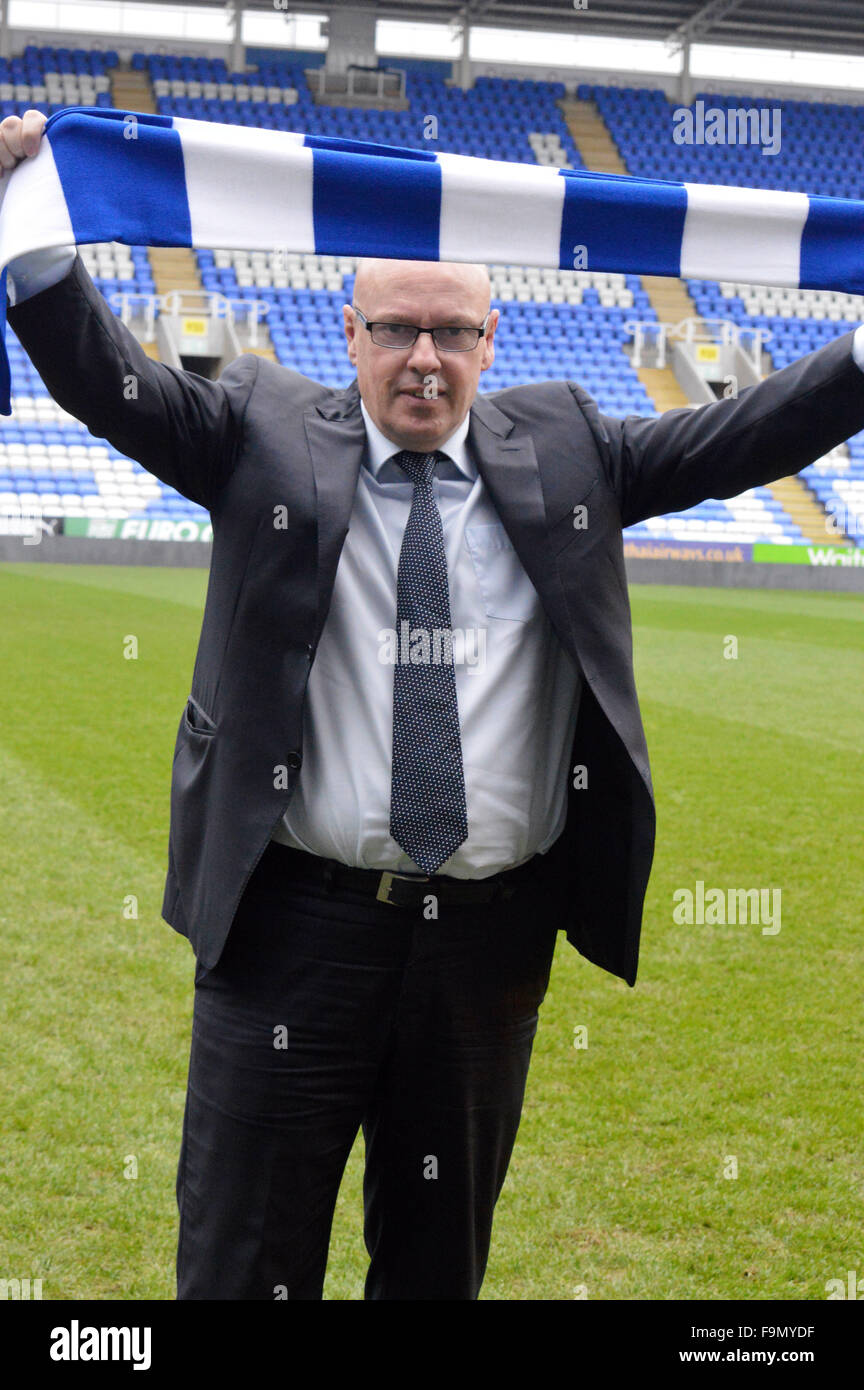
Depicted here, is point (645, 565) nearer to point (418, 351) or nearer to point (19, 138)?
point (418, 351)

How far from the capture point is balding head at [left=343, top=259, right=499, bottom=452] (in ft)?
7.14

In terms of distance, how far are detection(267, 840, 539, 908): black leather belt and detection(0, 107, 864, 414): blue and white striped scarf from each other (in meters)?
0.84

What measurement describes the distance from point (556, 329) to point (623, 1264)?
2611 centimetres

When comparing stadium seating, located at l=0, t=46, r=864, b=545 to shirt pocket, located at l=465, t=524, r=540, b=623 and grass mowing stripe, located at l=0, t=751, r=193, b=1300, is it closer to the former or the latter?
grass mowing stripe, located at l=0, t=751, r=193, b=1300

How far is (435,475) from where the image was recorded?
2.31 m

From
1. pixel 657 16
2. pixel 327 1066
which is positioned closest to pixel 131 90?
pixel 657 16

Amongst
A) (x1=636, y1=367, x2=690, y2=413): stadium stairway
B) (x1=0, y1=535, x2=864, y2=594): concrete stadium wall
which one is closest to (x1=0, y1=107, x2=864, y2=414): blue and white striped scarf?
(x1=0, y1=535, x2=864, y2=594): concrete stadium wall

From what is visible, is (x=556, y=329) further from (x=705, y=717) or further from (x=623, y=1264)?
(x=623, y=1264)

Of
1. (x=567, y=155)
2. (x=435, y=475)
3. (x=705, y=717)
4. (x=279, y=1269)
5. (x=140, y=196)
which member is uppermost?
→ (x=567, y=155)

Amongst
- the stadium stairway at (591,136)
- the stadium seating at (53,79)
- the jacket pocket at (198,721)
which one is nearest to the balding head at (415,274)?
the jacket pocket at (198,721)

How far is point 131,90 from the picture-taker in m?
27.9

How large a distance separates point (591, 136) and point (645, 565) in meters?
12.2

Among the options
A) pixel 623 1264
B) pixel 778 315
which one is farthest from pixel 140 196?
pixel 778 315

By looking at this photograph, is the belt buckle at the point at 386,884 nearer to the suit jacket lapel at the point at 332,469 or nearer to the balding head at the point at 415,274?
the suit jacket lapel at the point at 332,469
